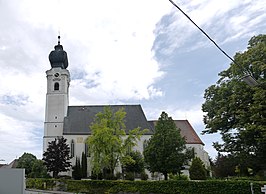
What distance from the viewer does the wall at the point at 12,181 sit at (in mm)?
9750

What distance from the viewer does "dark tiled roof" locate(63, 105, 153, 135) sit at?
153 feet

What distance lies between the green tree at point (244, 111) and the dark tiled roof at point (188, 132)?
24.7m

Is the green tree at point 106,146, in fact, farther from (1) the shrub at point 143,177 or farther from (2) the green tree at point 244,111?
(2) the green tree at point 244,111

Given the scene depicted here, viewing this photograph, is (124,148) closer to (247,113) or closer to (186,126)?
(247,113)

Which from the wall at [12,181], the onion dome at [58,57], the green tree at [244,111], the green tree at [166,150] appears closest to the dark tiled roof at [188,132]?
the green tree at [166,150]

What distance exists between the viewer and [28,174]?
42656 millimetres

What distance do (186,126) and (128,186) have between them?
89.2 ft

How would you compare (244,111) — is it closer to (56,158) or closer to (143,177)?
(143,177)

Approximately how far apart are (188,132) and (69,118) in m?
19.4

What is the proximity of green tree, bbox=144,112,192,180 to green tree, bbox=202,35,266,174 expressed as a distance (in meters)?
7.24

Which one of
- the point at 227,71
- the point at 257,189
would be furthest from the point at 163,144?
the point at 257,189

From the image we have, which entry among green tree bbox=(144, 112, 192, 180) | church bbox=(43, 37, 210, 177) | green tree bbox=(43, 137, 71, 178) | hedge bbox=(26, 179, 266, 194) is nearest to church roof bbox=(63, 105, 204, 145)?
church bbox=(43, 37, 210, 177)

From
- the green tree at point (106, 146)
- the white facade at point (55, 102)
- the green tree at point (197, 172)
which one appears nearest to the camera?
the green tree at point (197, 172)

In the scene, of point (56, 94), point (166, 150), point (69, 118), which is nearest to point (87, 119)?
point (69, 118)
